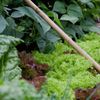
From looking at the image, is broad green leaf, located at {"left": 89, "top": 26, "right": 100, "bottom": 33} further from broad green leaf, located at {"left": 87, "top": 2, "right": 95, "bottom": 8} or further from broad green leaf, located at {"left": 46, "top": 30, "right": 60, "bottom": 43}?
broad green leaf, located at {"left": 46, "top": 30, "right": 60, "bottom": 43}

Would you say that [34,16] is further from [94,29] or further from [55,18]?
[94,29]

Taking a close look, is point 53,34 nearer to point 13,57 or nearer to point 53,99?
point 13,57

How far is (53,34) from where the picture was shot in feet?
8.62

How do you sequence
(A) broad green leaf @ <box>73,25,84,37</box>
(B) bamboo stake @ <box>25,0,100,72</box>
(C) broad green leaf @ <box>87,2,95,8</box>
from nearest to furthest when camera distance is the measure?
1. (B) bamboo stake @ <box>25,0,100,72</box>
2. (A) broad green leaf @ <box>73,25,84,37</box>
3. (C) broad green leaf @ <box>87,2,95,8</box>

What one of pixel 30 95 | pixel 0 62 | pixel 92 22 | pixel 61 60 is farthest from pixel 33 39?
pixel 30 95

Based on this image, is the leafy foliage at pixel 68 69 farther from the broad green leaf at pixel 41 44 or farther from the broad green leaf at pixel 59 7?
the broad green leaf at pixel 59 7

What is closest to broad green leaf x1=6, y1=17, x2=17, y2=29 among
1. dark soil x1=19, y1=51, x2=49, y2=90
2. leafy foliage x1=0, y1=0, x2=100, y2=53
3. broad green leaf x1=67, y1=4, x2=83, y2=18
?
leafy foliage x1=0, y1=0, x2=100, y2=53

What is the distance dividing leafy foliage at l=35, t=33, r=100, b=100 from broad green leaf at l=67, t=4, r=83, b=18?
30cm

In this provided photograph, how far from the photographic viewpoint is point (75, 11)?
2.96 metres

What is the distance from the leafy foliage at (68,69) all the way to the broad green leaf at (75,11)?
0.30 metres

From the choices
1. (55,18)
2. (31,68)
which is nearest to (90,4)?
(55,18)

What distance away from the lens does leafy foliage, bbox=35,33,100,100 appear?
1.85 meters

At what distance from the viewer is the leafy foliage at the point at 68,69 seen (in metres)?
1.85

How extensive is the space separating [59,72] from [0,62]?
1290 mm
